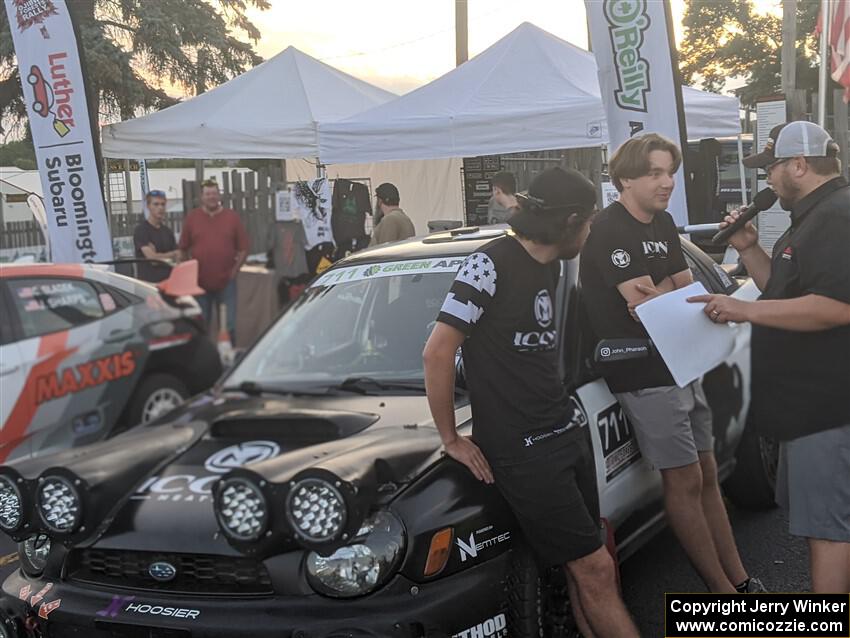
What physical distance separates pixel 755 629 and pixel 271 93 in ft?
33.3

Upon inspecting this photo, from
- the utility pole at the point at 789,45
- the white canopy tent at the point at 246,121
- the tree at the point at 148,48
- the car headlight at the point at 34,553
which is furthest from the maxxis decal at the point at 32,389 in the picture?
the utility pole at the point at 789,45

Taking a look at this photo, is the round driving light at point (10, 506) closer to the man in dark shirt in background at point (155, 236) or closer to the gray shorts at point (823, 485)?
the gray shorts at point (823, 485)

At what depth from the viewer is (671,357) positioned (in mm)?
3236

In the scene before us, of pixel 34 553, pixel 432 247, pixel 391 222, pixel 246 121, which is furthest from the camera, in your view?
pixel 246 121

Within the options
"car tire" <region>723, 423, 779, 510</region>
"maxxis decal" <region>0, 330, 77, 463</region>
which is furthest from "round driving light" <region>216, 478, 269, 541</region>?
"maxxis decal" <region>0, 330, 77, 463</region>

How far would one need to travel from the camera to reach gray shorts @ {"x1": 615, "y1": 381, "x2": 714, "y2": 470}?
3576 mm

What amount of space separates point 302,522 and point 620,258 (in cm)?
152

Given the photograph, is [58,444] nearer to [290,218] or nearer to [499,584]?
[499,584]

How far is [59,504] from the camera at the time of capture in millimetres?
3074

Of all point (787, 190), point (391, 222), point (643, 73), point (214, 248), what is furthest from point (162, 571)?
point (214, 248)

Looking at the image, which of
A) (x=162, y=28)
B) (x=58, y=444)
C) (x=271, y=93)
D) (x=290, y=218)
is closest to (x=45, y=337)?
(x=58, y=444)

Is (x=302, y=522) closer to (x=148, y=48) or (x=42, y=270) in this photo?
(x=42, y=270)

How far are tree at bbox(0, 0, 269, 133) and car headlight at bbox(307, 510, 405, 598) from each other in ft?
34.0

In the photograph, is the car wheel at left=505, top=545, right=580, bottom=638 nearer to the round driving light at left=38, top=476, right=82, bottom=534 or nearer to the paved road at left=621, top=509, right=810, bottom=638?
the paved road at left=621, top=509, right=810, bottom=638
